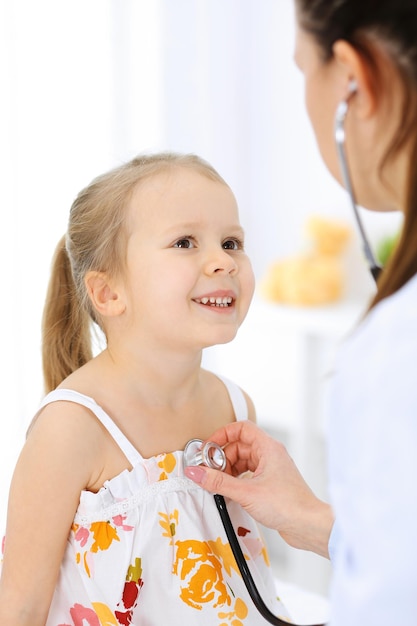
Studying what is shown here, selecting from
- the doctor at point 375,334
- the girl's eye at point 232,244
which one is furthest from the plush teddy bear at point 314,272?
the doctor at point 375,334

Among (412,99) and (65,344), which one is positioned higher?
(412,99)

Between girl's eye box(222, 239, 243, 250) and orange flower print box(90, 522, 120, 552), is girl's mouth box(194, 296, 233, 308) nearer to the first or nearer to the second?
girl's eye box(222, 239, 243, 250)

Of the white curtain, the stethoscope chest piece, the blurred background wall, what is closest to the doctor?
the stethoscope chest piece

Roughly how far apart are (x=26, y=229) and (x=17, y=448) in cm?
58

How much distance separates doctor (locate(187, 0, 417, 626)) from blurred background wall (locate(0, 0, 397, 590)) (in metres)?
1.17

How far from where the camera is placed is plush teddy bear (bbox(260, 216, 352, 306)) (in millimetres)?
2840

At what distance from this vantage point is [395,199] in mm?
902

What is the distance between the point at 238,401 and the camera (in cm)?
143

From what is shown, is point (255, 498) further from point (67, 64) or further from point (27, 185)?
point (67, 64)

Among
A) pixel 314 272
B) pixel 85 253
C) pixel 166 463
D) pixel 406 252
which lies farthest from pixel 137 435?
pixel 314 272

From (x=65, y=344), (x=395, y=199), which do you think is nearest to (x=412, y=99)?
(x=395, y=199)

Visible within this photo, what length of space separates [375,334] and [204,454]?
1.91 feet

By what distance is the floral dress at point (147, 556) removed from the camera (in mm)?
1177

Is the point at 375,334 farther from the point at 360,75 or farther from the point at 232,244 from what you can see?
the point at 232,244
